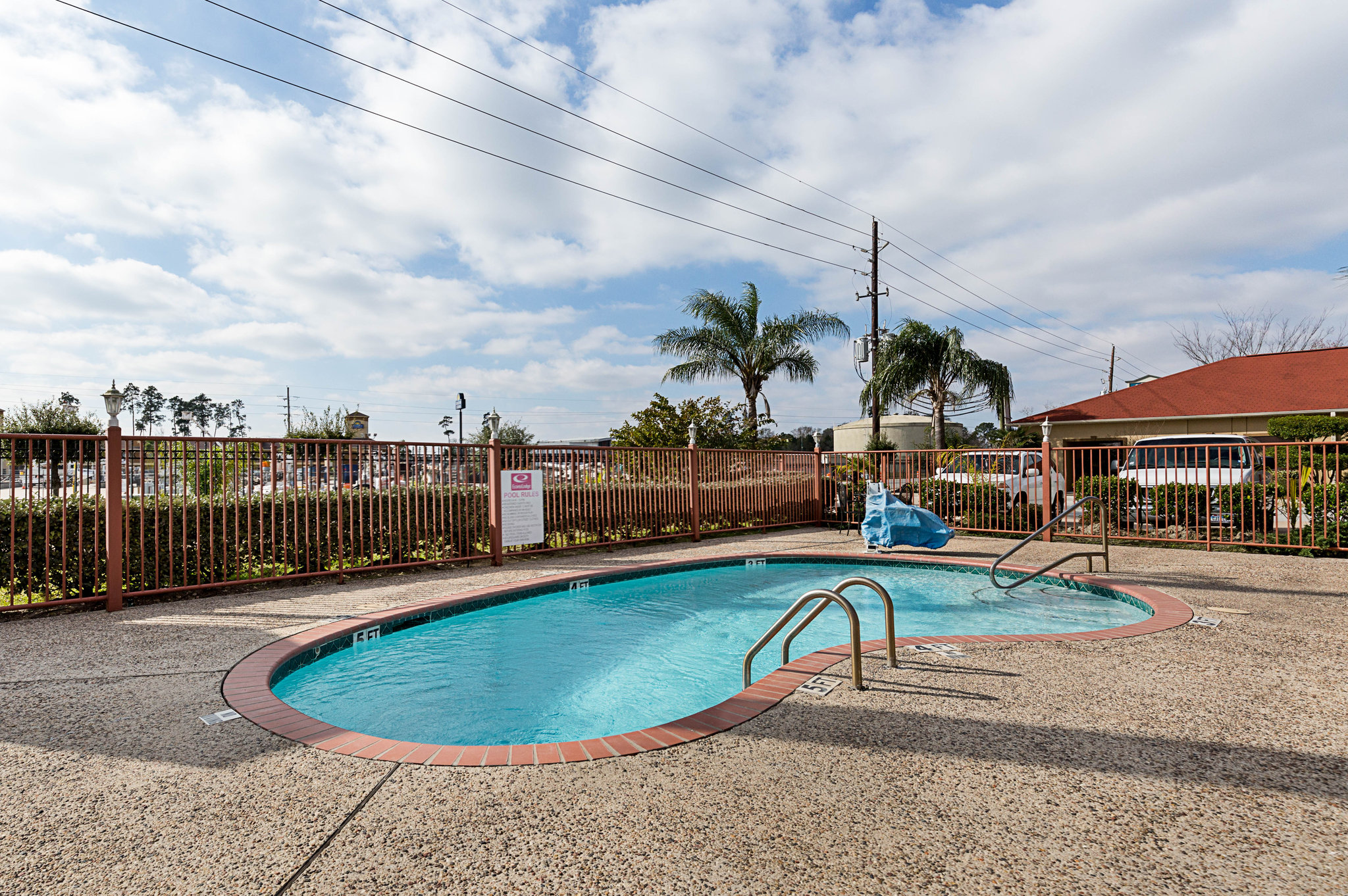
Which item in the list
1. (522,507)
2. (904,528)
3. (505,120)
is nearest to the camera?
(522,507)

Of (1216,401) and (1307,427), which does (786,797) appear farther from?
(1216,401)

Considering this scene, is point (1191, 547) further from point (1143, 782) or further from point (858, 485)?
point (1143, 782)

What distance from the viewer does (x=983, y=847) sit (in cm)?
209

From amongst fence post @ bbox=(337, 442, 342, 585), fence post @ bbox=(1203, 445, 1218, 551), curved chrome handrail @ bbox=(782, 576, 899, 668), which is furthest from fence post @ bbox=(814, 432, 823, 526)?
curved chrome handrail @ bbox=(782, 576, 899, 668)

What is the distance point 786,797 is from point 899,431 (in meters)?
31.1

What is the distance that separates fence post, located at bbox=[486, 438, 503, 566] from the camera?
357 inches

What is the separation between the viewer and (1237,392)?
19922mm

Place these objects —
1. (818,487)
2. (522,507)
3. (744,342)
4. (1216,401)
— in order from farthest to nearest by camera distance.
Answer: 1. (744,342)
2. (1216,401)
3. (818,487)
4. (522,507)

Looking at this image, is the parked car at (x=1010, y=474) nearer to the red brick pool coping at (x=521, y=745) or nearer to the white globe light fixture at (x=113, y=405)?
the red brick pool coping at (x=521, y=745)

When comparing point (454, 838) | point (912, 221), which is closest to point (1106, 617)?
point (454, 838)

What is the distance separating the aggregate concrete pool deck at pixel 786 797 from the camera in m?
1.97

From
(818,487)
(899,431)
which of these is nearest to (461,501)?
(818,487)

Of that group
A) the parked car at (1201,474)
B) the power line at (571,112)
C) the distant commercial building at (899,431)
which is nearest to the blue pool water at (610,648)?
the parked car at (1201,474)

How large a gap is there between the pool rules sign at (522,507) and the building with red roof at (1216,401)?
16657 millimetres
